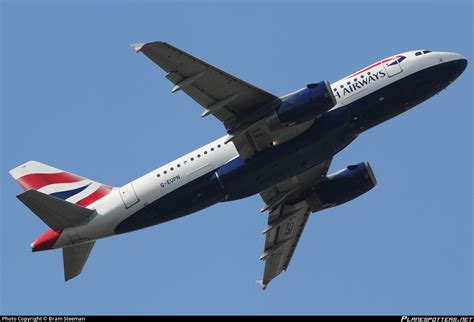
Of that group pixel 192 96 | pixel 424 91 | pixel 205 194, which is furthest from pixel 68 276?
pixel 424 91

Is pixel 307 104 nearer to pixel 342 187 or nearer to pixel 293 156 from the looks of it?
pixel 293 156

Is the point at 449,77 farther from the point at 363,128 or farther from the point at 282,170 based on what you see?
the point at 282,170

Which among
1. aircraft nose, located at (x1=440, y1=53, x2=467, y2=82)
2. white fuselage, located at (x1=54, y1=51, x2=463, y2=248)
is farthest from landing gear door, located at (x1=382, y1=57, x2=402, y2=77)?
aircraft nose, located at (x1=440, y1=53, x2=467, y2=82)

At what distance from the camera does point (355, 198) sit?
62625mm

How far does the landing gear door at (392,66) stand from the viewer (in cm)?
5697

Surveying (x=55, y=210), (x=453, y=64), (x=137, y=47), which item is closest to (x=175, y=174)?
(x=55, y=210)

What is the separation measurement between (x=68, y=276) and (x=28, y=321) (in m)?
13.3

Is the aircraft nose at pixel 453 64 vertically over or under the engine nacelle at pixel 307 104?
under

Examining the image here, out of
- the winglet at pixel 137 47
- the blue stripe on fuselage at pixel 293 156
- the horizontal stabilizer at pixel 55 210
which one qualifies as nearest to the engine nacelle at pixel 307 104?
the blue stripe on fuselage at pixel 293 156

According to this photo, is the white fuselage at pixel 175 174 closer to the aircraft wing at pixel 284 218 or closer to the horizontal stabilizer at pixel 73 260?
the horizontal stabilizer at pixel 73 260

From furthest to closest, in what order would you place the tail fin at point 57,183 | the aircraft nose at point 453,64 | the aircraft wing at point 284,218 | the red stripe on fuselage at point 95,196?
1. the aircraft wing at point 284,218
2. the tail fin at point 57,183
3. the red stripe on fuselage at point 95,196
4. the aircraft nose at point 453,64

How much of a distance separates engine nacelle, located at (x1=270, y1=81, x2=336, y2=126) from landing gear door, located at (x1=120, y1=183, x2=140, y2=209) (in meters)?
9.26

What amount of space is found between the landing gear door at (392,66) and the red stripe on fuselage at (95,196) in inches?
687

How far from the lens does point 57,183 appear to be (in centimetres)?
5962
